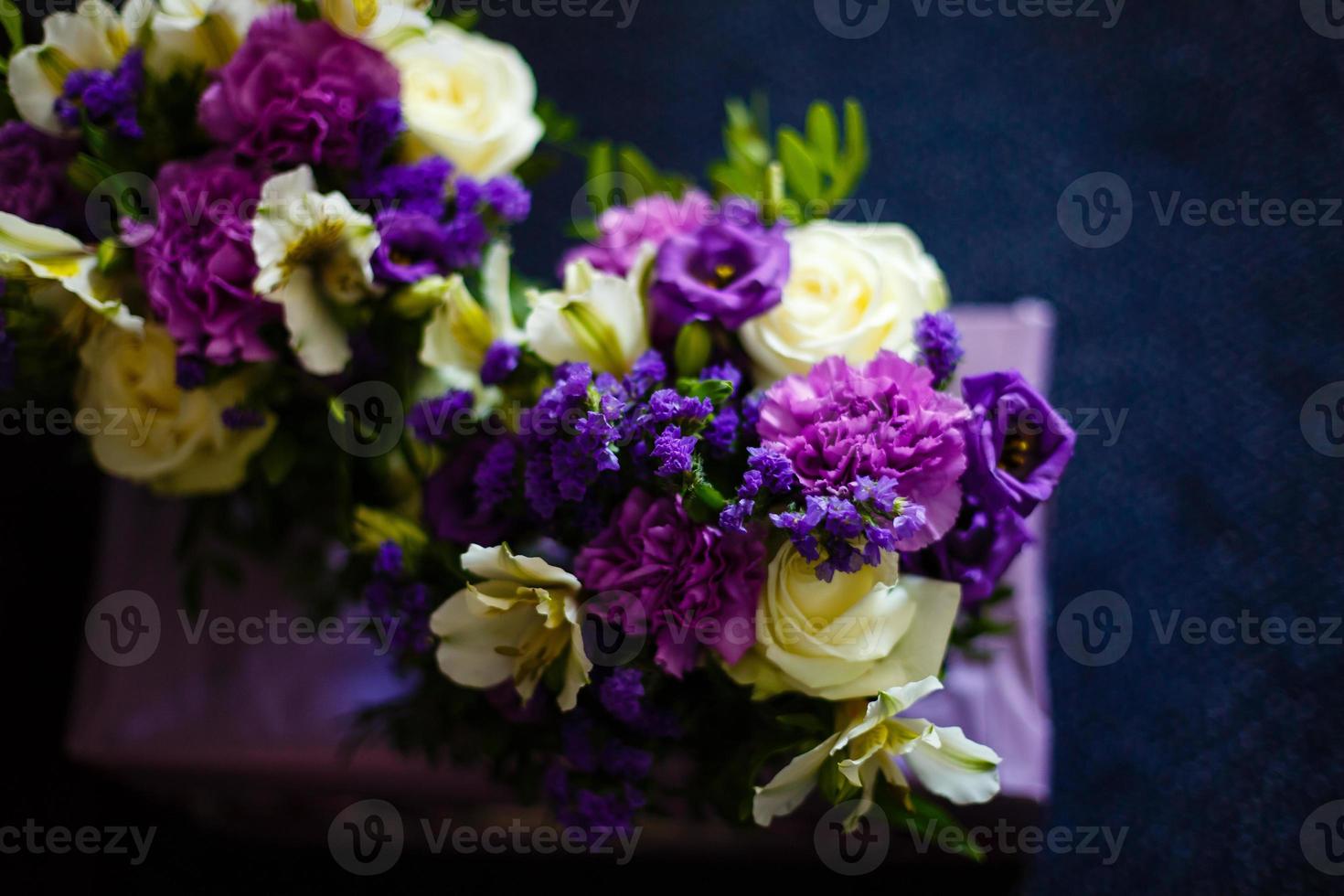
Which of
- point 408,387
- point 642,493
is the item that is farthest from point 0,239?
point 642,493

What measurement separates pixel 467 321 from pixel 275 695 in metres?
0.59

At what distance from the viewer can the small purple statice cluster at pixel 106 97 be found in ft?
2.60

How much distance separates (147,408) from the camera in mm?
843

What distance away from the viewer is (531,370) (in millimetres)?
793

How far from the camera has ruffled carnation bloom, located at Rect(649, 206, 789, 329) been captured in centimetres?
75

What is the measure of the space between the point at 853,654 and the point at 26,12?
1096mm

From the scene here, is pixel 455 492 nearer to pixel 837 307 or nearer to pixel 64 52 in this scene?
pixel 837 307

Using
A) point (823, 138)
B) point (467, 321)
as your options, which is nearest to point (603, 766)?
point (467, 321)

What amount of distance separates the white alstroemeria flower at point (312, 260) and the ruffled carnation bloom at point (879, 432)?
330 mm

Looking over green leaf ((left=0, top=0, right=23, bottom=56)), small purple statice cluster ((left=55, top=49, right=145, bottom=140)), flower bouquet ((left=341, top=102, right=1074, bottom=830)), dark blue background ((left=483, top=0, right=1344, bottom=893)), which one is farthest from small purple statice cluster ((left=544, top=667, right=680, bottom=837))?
dark blue background ((left=483, top=0, right=1344, bottom=893))

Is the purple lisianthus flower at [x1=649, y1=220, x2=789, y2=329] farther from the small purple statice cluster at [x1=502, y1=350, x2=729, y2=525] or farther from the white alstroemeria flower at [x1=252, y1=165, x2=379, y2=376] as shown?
the white alstroemeria flower at [x1=252, y1=165, x2=379, y2=376]

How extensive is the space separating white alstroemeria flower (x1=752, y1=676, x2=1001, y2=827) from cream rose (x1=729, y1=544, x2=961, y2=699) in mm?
24

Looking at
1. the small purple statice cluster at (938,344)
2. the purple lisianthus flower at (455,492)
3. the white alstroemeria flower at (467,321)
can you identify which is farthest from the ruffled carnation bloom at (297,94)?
the small purple statice cluster at (938,344)

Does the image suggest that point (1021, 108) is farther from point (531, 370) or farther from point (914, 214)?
point (531, 370)
